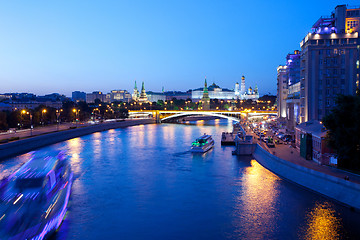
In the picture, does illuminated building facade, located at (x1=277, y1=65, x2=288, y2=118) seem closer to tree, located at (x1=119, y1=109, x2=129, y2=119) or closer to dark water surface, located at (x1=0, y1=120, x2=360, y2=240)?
dark water surface, located at (x1=0, y1=120, x2=360, y2=240)

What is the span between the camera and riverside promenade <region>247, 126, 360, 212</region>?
15.2 m

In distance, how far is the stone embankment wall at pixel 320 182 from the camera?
1500 cm

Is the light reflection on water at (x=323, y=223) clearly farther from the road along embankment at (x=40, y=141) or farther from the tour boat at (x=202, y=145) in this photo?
the road along embankment at (x=40, y=141)

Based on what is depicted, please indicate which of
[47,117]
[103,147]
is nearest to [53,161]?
[103,147]

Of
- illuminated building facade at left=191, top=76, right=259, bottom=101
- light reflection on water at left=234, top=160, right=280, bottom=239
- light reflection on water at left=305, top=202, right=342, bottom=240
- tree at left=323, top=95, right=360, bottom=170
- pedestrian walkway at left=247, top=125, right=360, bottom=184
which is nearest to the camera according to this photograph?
light reflection on water at left=305, top=202, right=342, bottom=240

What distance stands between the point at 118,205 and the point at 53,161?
392 cm

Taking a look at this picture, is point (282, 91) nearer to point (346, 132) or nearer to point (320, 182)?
point (346, 132)

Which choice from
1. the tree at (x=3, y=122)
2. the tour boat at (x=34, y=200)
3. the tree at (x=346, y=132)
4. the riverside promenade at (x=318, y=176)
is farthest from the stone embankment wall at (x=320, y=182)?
the tree at (x=3, y=122)

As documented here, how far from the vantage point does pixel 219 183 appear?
20.9 meters

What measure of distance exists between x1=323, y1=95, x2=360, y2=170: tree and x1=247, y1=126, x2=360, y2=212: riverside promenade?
0.86 metres

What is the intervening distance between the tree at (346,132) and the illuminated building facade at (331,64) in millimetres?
14956

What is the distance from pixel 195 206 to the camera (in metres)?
16.5

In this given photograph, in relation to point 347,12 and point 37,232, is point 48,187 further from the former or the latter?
point 347,12

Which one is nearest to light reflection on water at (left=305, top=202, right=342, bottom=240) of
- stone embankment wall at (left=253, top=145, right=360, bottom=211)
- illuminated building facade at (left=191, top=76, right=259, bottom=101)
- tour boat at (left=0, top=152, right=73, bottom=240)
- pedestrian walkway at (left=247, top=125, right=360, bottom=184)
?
stone embankment wall at (left=253, top=145, right=360, bottom=211)
